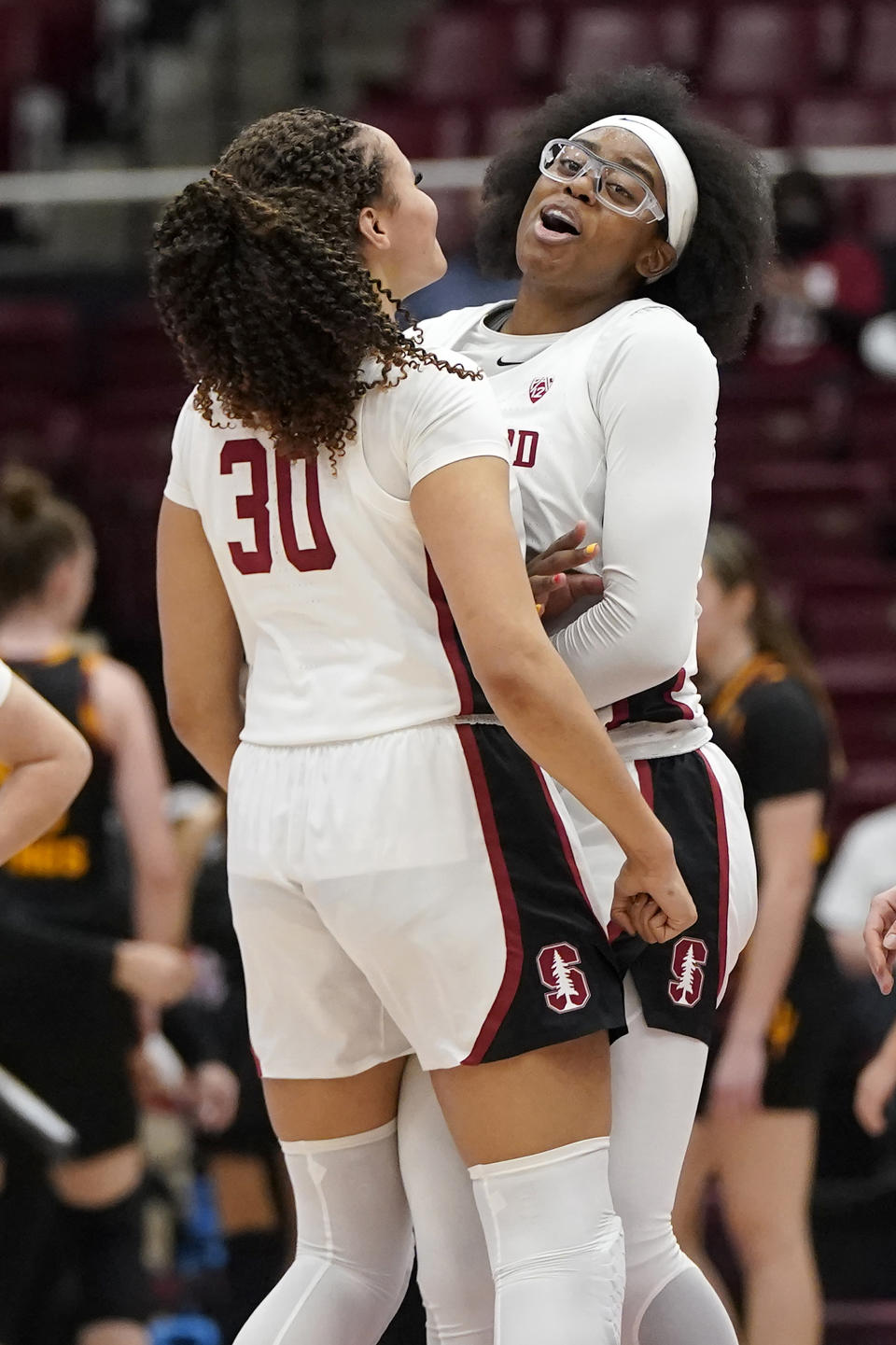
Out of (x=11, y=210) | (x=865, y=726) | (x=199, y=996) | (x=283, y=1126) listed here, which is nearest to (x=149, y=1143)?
(x=199, y=996)

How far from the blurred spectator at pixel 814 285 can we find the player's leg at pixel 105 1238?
390 centimetres

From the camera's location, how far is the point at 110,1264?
3920 mm

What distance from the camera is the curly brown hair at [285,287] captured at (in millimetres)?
2160

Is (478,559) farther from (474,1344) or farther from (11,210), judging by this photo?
(11,210)

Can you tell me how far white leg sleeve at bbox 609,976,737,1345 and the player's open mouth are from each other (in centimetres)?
95

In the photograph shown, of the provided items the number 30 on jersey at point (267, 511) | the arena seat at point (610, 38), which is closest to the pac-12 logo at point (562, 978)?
the number 30 on jersey at point (267, 511)

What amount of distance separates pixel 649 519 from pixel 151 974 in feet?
6.07

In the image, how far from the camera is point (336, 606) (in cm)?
225

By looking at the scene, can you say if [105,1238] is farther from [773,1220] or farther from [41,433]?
[41,433]

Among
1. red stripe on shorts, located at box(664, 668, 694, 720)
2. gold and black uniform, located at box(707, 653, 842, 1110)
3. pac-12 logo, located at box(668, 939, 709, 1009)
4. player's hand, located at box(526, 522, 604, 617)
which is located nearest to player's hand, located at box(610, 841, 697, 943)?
pac-12 logo, located at box(668, 939, 709, 1009)

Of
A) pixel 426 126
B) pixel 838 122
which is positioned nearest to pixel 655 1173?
pixel 838 122

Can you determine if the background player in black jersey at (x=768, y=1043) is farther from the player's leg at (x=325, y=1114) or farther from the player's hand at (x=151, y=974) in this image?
the player's leg at (x=325, y=1114)

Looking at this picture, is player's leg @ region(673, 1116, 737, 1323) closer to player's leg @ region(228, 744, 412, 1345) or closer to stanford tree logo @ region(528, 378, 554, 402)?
player's leg @ region(228, 744, 412, 1345)

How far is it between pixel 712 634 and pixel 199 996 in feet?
5.51
